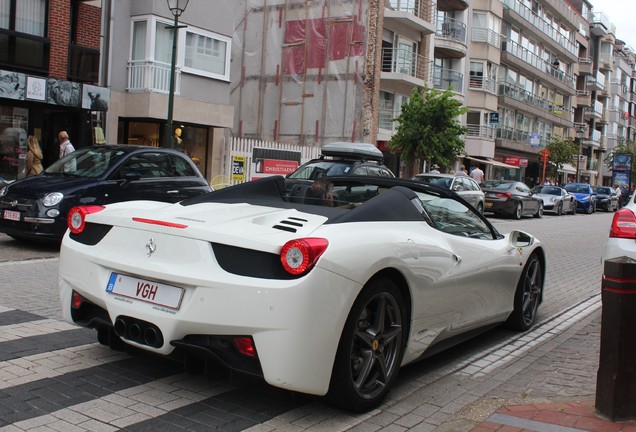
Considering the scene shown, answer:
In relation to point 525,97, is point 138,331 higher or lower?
lower

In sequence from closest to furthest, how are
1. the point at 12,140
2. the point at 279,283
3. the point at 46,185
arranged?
the point at 279,283 → the point at 46,185 → the point at 12,140

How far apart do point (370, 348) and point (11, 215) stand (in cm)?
779

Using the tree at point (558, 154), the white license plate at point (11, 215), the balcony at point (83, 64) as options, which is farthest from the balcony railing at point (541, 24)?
the white license plate at point (11, 215)

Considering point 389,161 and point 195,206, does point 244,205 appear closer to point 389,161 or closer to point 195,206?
point 195,206

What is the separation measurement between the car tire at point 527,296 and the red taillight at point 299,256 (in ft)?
10.7

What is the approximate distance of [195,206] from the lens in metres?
4.57

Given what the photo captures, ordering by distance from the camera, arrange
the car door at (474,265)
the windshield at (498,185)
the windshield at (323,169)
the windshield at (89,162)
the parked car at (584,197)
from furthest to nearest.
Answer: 1. the parked car at (584,197)
2. the windshield at (498,185)
3. the windshield at (323,169)
4. the windshield at (89,162)
5. the car door at (474,265)

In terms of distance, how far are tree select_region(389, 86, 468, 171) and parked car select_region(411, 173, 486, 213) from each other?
14.3ft

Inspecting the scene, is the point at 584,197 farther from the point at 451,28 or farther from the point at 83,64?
the point at 83,64

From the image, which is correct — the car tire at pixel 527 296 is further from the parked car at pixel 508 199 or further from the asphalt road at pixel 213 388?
the parked car at pixel 508 199

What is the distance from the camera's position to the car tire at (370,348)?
12.2ft

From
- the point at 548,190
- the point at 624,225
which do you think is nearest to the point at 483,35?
the point at 548,190

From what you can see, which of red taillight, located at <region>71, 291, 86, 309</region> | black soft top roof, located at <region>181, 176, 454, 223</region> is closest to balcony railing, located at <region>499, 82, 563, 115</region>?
black soft top roof, located at <region>181, 176, 454, 223</region>

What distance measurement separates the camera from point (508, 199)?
2528 cm
